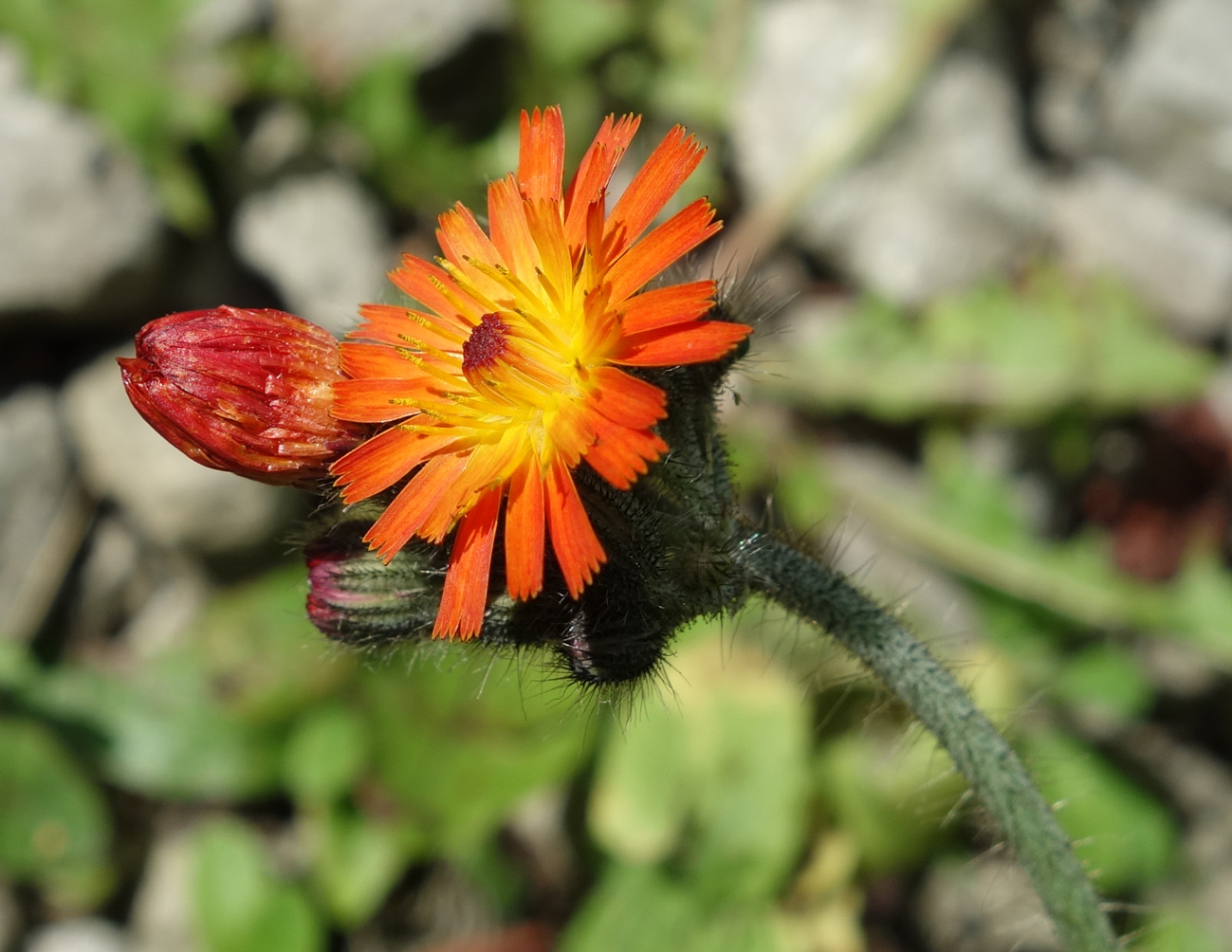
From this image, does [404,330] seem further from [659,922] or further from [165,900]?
[165,900]

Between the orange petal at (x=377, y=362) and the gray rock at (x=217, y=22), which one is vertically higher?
the gray rock at (x=217, y=22)

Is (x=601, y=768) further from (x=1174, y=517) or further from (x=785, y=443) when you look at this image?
(x=1174, y=517)

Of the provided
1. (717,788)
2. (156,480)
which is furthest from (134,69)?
(717,788)

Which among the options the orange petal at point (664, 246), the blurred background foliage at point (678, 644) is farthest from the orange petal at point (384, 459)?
the blurred background foliage at point (678, 644)

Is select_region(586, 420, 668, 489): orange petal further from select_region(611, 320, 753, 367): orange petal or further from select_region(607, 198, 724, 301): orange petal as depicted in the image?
select_region(607, 198, 724, 301): orange petal

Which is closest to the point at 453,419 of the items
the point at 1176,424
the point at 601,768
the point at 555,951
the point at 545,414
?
the point at 545,414

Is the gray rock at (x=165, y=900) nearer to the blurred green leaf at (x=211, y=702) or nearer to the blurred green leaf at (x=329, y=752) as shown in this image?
the blurred green leaf at (x=211, y=702)

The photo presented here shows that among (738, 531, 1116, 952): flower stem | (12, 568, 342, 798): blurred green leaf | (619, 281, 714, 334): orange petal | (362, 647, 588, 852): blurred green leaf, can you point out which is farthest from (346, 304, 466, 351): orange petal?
(12, 568, 342, 798): blurred green leaf

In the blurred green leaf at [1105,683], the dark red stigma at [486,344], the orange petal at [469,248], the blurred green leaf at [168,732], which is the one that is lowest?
the blurred green leaf at [168,732]
